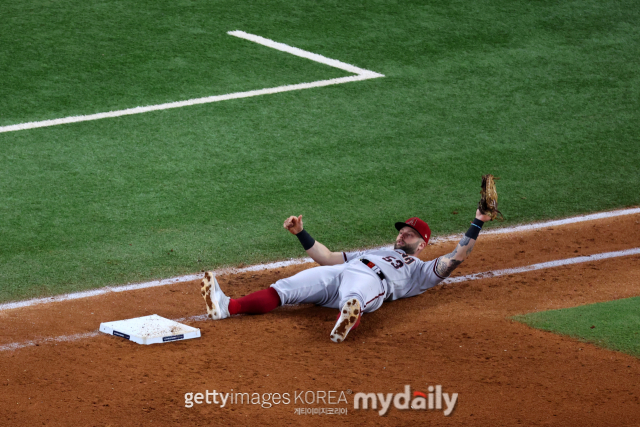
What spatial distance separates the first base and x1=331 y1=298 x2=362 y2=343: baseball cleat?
1043mm

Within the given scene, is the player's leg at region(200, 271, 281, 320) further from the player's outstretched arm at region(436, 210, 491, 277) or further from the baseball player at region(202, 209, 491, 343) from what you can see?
the player's outstretched arm at region(436, 210, 491, 277)

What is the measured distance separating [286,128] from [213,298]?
4.15 metres

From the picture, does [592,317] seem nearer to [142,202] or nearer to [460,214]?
[460,214]

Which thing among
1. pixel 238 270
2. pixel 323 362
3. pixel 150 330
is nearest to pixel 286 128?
pixel 238 270

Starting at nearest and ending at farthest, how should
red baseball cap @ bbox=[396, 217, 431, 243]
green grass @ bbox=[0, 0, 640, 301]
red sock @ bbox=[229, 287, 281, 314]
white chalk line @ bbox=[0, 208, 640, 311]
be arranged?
red sock @ bbox=[229, 287, 281, 314] → white chalk line @ bbox=[0, 208, 640, 311] → red baseball cap @ bbox=[396, 217, 431, 243] → green grass @ bbox=[0, 0, 640, 301]

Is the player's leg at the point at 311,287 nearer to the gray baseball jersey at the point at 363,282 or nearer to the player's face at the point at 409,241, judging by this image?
the gray baseball jersey at the point at 363,282

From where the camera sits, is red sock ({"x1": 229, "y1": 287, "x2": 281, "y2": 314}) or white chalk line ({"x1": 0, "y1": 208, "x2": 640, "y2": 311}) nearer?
red sock ({"x1": 229, "y1": 287, "x2": 281, "y2": 314})

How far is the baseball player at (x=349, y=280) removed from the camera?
612 cm

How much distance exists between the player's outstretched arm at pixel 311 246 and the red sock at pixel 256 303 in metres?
0.56

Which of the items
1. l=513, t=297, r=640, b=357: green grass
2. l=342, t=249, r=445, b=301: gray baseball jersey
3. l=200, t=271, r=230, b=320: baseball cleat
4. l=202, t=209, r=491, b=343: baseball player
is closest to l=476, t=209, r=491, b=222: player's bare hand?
l=202, t=209, r=491, b=343: baseball player

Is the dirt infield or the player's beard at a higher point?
the player's beard

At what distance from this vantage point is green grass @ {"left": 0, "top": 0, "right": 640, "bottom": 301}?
25.4ft

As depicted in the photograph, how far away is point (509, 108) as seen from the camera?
1034cm

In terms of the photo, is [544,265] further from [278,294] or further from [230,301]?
[230,301]
